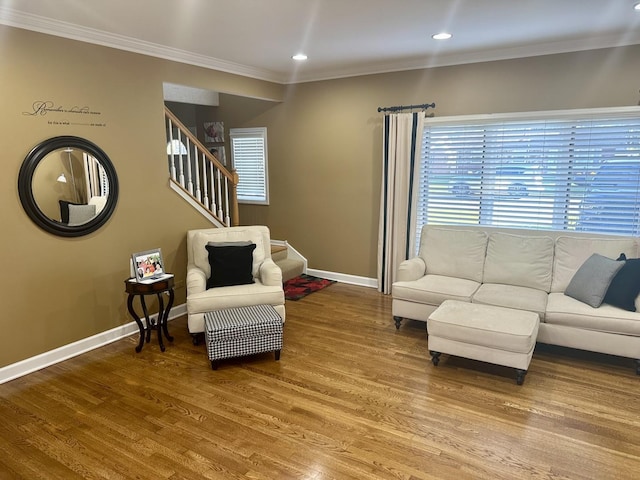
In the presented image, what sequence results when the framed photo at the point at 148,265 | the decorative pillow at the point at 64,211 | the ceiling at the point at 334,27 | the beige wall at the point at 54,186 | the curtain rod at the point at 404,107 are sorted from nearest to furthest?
the ceiling at the point at 334,27, the beige wall at the point at 54,186, the decorative pillow at the point at 64,211, the framed photo at the point at 148,265, the curtain rod at the point at 404,107

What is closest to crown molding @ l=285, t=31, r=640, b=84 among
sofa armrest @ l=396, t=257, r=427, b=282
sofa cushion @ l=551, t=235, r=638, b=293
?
sofa cushion @ l=551, t=235, r=638, b=293

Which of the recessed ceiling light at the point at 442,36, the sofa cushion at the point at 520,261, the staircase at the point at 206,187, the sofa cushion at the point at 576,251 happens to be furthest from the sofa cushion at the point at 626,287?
the staircase at the point at 206,187

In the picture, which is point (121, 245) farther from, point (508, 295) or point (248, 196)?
point (508, 295)

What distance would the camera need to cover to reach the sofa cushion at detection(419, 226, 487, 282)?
4500 mm

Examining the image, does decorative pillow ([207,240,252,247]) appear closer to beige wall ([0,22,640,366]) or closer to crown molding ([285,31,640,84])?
beige wall ([0,22,640,366])

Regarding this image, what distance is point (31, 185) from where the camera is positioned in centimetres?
344

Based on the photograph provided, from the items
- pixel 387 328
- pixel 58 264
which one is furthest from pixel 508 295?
pixel 58 264

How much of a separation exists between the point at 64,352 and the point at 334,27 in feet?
11.7

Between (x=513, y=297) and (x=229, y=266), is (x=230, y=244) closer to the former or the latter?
(x=229, y=266)

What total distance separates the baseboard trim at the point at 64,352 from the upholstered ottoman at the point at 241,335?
1.10 m

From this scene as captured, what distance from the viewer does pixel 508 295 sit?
395cm

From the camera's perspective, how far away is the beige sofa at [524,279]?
345cm

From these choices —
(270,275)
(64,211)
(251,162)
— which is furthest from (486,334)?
(251,162)

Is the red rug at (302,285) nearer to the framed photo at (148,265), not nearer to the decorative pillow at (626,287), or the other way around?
the framed photo at (148,265)
